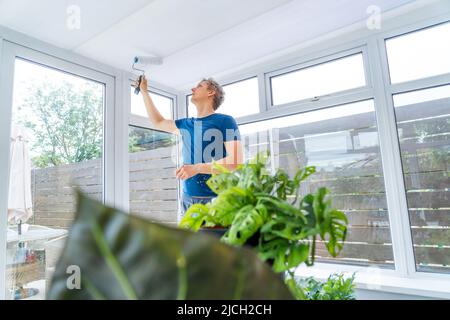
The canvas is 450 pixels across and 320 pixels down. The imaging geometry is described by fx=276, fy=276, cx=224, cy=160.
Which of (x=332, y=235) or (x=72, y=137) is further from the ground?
(x=72, y=137)

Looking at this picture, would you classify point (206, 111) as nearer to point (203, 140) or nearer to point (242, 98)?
point (203, 140)

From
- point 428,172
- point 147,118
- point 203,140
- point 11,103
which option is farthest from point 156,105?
point 428,172

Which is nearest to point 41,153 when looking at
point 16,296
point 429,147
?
point 16,296

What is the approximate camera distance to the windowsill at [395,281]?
1.42 m

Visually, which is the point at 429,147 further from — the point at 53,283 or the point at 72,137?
the point at 72,137

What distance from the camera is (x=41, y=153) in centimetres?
169

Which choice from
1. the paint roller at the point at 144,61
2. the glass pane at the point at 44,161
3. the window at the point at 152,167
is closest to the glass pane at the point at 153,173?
the window at the point at 152,167

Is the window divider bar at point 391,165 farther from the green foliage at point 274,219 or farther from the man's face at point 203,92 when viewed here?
the green foliage at point 274,219

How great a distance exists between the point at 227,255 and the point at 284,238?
0.81 feet

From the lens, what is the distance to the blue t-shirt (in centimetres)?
159

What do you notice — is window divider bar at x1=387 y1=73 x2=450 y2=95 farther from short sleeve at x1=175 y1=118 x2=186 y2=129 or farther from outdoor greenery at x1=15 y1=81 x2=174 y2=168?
outdoor greenery at x1=15 y1=81 x2=174 y2=168

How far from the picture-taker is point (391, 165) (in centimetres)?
169

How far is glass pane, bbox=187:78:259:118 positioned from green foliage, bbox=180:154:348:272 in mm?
1861

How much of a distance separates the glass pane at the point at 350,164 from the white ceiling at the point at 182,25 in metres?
0.58
